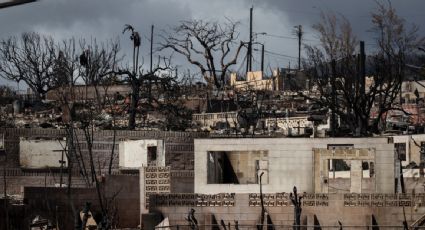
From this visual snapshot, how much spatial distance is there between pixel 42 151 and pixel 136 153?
10.2ft

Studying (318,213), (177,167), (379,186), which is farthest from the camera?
(177,167)

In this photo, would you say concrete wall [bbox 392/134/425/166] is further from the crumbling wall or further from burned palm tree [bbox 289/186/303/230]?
burned palm tree [bbox 289/186/303/230]

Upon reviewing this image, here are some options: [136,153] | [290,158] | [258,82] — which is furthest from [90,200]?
[258,82]

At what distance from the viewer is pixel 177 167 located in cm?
3388

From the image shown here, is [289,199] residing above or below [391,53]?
below

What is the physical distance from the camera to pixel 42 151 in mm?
35156

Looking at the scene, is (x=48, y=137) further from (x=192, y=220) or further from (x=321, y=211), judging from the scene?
(x=321, y=211)

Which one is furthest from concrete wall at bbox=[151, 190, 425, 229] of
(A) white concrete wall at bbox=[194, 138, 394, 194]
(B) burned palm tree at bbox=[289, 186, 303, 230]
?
(A) white concrete wall at bbox=[194, 138, 394, 194]

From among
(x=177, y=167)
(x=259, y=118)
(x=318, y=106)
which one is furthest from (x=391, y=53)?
(x=177, y=167)

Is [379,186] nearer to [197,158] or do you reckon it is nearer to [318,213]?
[318,213]

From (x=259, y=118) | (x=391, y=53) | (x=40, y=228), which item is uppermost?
(x=391, y=53)

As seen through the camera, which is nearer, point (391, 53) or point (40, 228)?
point (40, 228)

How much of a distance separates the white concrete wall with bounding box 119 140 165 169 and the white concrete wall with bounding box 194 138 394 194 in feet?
9.98

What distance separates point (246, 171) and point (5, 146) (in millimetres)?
8398
